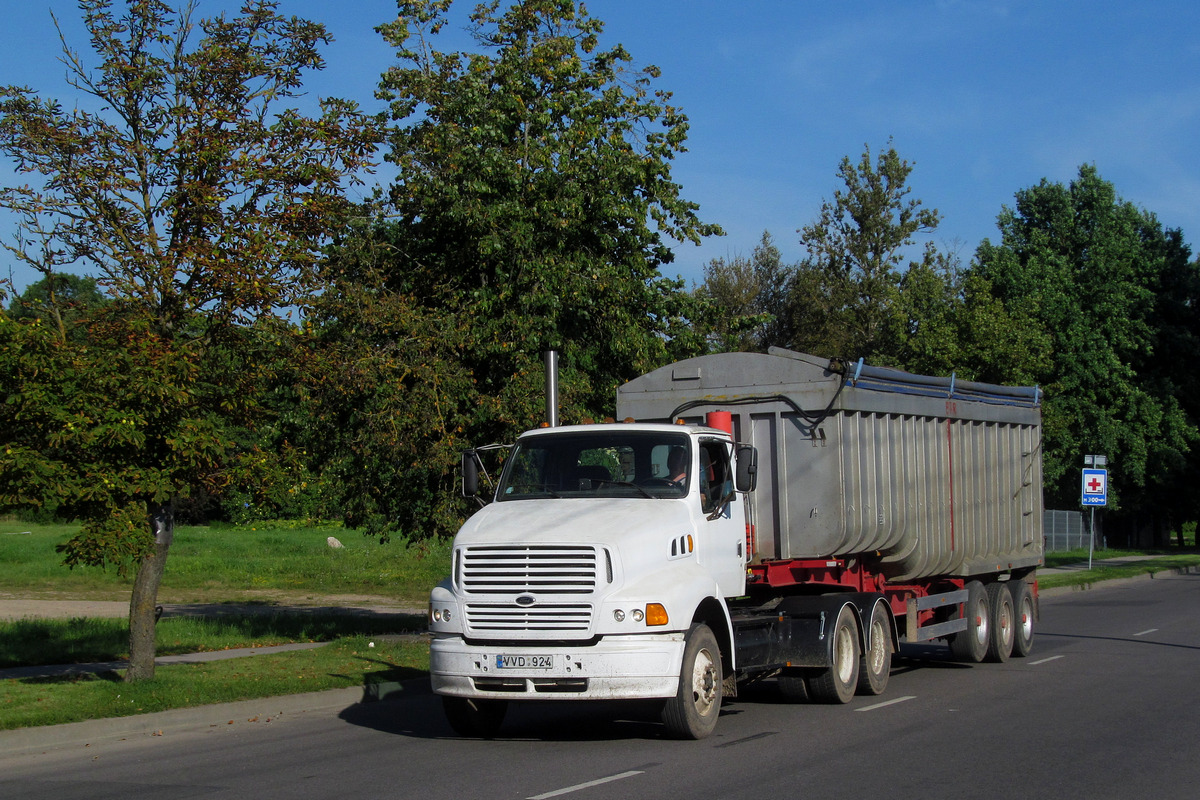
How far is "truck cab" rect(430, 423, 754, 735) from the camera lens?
31.2ft

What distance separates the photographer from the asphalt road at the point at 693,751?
27.3ft

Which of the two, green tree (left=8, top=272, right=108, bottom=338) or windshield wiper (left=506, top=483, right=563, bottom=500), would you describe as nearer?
windshield wiper (left=506, top=483, right=563, bottom=500)

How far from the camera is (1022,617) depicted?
17188mm

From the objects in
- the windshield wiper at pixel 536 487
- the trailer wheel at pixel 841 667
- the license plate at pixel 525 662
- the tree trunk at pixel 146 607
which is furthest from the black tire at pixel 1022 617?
the tree trunk at pixel 146 607

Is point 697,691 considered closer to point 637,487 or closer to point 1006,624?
point 637,487

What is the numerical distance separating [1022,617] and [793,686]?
610 cm

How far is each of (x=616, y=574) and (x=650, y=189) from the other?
12002 mm

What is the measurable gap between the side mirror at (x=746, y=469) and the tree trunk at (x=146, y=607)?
6.26m

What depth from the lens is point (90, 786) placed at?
8.88 metres

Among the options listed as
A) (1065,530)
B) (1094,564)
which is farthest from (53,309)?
(1065,530)

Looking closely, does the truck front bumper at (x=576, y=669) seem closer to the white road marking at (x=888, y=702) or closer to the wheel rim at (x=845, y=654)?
the wheel rim at (x=845, y=654)

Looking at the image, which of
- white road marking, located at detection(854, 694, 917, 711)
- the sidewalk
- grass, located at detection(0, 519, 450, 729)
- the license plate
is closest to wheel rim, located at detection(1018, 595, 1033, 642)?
white road marking, located at detection(854, 694, 917, 711)

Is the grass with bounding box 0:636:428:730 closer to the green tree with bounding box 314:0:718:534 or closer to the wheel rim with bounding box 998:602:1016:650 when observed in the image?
the green tree with bounding box 314:0:718:534

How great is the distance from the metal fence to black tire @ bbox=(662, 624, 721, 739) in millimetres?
42988
